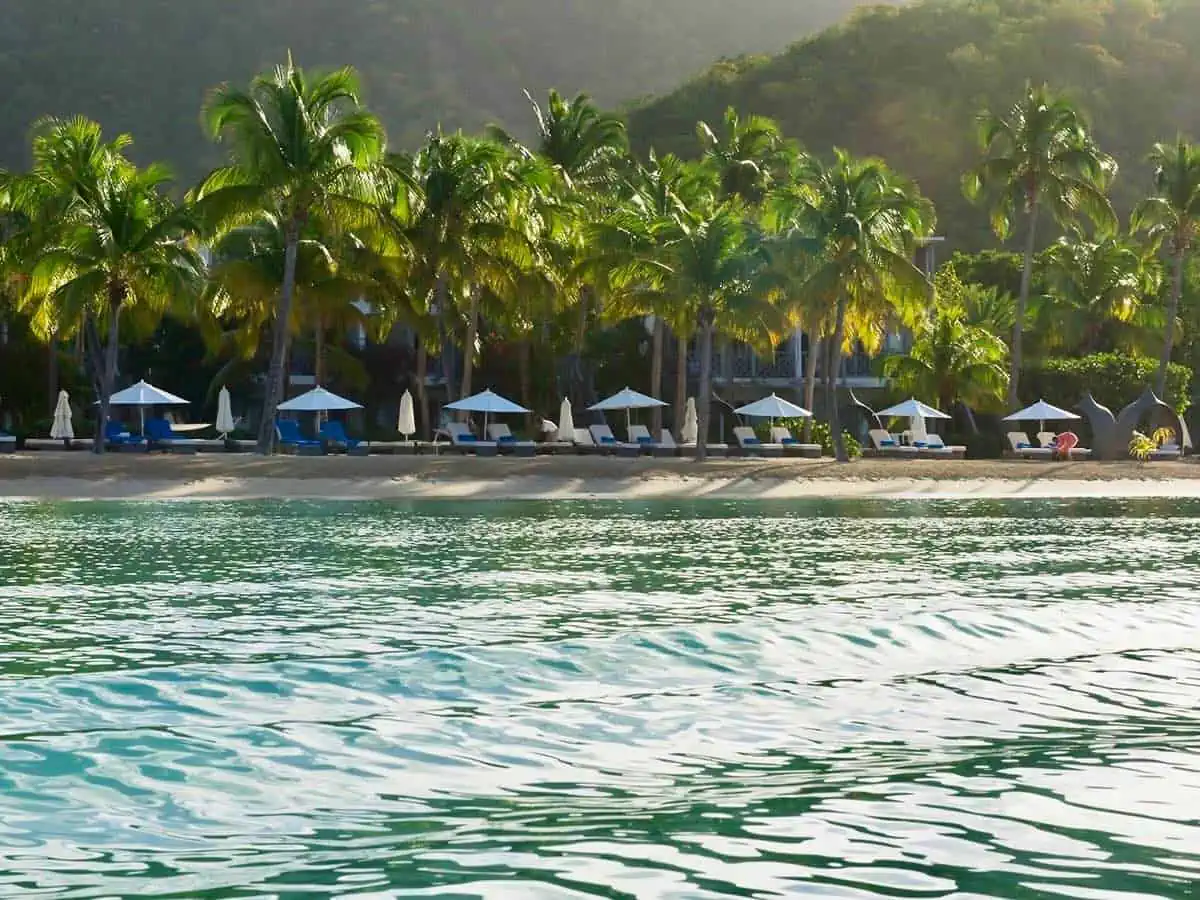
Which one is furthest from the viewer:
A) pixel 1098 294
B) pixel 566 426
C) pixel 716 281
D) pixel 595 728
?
pixel 1098 294

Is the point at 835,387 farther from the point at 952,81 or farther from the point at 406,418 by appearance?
the point at 952,81

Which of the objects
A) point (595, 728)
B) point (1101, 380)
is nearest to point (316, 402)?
point (1101, 380)

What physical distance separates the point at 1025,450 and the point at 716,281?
10.0 m

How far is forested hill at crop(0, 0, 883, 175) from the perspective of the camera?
99062 millimetres

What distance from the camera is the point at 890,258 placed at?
34812 mm

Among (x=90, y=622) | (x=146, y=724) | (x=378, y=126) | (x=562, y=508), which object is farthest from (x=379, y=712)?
(x=378, y=126)

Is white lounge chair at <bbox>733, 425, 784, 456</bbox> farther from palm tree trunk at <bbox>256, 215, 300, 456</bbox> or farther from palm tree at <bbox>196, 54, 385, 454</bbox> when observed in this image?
palm tree trunk at <bbox>256, 215, 300, 456</bbox>

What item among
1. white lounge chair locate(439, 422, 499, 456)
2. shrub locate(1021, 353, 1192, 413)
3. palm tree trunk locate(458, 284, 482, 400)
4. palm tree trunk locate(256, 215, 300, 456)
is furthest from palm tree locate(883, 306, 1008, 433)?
palm tree trunk locate(256, 215, 300, 456)

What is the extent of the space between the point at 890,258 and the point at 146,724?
27984mm

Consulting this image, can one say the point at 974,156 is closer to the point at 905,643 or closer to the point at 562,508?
the point at 562,508

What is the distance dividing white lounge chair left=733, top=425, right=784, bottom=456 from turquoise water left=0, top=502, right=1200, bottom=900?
19693mm

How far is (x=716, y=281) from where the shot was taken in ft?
113

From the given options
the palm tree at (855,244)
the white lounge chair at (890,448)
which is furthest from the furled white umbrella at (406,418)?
the white lounge chair at (890,448)

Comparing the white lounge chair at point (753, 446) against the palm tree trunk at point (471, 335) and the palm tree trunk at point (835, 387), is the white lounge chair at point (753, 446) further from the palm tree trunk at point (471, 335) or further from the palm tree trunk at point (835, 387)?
the palm tree trunk at point (471, 335)
